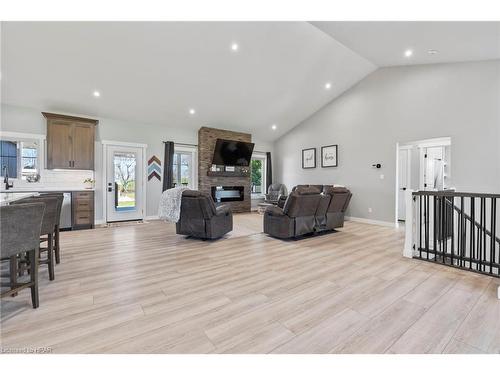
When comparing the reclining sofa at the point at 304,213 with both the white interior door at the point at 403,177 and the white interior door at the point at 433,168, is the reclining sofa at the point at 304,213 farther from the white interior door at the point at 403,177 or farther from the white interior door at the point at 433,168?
the white interior door at the point at 433,168

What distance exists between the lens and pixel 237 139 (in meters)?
8.27

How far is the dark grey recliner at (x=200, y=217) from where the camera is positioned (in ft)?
13.6

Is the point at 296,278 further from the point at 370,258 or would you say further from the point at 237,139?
the point at 237,139

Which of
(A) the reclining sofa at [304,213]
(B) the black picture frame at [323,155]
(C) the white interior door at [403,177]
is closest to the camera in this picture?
(A) the reclining sofa at [304,213]

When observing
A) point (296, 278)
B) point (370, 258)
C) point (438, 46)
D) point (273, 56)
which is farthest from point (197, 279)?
point (438, 46)

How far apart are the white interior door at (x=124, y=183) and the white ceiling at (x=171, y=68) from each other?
946mm

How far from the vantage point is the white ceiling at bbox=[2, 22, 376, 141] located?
398 centimetres

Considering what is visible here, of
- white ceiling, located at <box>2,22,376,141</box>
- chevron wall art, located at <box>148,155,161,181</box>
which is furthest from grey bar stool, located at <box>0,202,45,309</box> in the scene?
chevron wall art, located at <box>148,155,161,181</box>

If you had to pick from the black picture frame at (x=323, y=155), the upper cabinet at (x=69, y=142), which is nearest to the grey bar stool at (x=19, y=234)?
the upper cabinet at (x=69, y=142)

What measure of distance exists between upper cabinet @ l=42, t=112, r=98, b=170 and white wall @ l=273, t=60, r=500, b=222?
6125 millimetres

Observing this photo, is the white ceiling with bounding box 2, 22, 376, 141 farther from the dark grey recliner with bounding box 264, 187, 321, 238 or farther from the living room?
the dark grey recliner with bounding box 264, 187, 321, 238

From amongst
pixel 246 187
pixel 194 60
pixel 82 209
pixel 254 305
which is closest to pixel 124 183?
pixel 82 209

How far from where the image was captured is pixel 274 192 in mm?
8539
